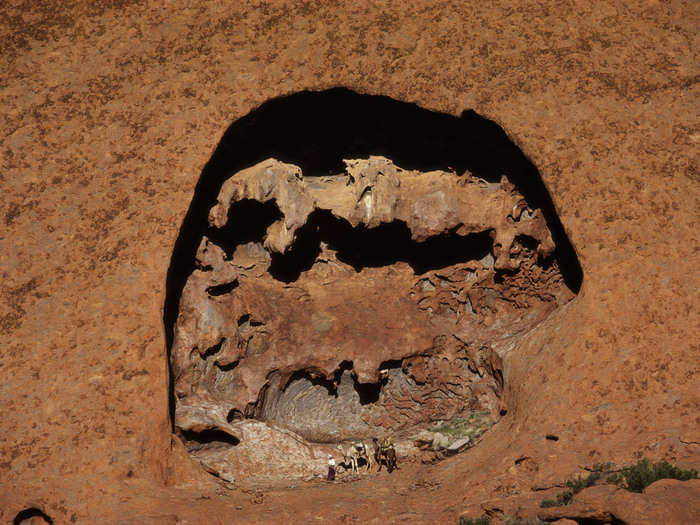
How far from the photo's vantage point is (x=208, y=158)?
4457mm

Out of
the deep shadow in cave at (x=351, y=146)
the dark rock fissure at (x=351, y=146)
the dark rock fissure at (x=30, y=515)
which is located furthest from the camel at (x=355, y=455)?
the dark rock fissure at (x=30, y=515)

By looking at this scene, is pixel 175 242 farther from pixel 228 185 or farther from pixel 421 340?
pixel 421 340

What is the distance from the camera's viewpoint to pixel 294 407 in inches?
211

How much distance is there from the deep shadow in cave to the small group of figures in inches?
53.8

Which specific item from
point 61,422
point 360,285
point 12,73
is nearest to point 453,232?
point 360,285

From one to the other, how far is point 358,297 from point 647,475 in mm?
2823

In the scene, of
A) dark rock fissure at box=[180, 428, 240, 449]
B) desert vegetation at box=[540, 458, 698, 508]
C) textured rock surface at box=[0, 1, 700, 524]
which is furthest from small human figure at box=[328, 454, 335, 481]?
desert vegetation at box=[540, 458, 698, 508]

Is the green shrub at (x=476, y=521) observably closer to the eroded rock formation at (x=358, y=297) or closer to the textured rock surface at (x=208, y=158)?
the textured rock surface at (x=208, y=158)

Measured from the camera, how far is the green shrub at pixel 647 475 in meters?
3.38

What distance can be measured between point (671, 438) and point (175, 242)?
3.28 meters

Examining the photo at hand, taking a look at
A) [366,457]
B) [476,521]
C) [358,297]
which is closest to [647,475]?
[476,521]

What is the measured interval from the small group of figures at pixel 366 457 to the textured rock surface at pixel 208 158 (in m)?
0.19

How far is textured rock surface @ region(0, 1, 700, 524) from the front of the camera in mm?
3824

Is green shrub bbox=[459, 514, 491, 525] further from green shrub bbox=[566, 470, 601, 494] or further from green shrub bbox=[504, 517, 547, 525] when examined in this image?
green shrub bbox=[566, 470, 601, 494]
